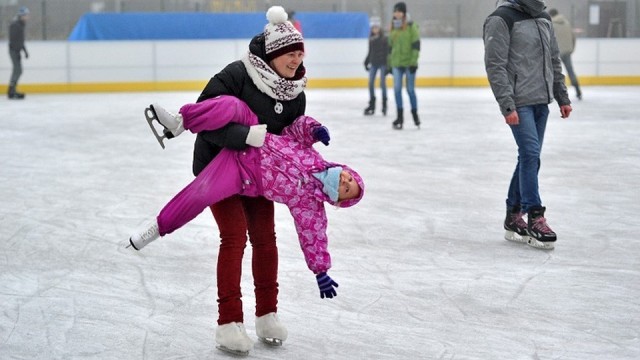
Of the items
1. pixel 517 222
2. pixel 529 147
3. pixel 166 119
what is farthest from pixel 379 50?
pixel 166 119

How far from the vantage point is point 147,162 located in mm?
8953

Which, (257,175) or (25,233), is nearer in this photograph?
(257,175)

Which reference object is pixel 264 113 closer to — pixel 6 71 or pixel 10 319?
pixel 10 319

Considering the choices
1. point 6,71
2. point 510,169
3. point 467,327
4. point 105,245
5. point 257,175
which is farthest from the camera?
point 6,71

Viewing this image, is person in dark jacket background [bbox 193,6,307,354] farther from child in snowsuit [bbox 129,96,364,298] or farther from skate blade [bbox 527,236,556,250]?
skate blade [bbox 527,236,556,250]

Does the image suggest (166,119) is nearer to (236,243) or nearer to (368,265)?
(236,243)

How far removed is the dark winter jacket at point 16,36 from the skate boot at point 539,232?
1438 cm

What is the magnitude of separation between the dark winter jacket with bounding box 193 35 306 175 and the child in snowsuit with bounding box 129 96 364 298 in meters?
0.04

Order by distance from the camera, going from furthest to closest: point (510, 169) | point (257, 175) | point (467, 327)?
point (510, 169), point (467, 327), point (257, 175)

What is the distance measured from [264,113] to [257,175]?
0.20 meters

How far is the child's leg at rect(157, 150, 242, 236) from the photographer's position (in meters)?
3.27

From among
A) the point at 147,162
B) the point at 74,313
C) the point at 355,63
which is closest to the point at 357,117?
the point at 147,162

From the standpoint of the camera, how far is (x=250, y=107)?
3340 mm

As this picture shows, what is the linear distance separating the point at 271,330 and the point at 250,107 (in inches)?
29.4
